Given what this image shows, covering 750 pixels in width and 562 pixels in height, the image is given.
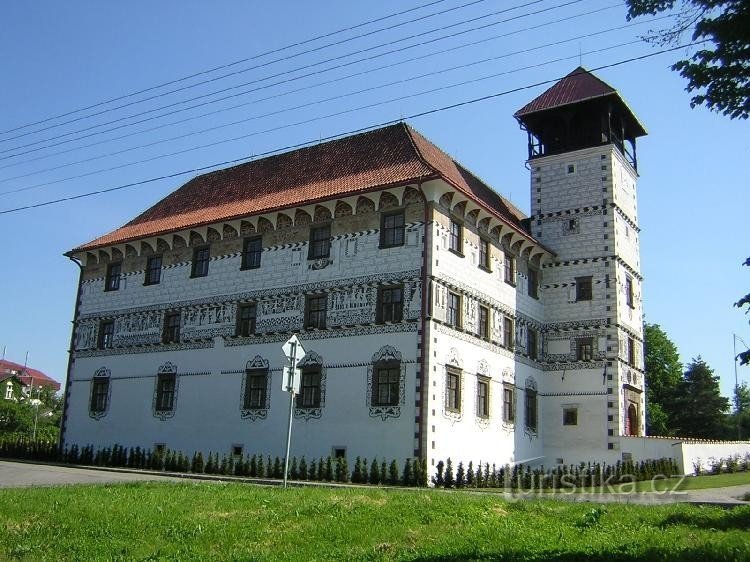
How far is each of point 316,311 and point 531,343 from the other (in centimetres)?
1006

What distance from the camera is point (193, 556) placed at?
11.0m

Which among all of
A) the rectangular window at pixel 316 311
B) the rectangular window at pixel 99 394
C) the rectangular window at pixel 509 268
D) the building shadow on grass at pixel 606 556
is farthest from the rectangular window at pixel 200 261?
the building shadow on grass at pixel 606 556

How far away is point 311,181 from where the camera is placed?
32250mm

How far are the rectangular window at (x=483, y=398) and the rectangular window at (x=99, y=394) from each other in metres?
16.6

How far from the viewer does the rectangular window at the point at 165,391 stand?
32250 millimetres

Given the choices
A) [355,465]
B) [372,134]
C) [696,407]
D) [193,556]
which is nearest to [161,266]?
[372,134]

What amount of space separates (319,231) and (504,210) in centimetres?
990

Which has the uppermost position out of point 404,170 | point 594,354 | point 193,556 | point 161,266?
point 404,170

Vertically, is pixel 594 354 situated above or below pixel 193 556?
above

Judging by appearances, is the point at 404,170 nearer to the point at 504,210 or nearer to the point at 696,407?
the point at 504,210

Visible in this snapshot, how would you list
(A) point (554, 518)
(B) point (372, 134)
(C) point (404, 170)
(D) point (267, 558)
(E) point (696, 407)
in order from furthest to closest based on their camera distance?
(E) point (696, 407)
(B) point (372, 134)
(C) point (404, 170)
(A) point (554, 518)
(D) point (267, 558)

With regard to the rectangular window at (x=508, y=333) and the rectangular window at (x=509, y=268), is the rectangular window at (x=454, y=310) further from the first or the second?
the rectangular window at (x=509, y=268)

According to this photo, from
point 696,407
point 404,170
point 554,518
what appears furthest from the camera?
point 696,407

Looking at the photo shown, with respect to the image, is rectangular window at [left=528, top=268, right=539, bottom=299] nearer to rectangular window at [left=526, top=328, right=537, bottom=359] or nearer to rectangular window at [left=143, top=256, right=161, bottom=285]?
rectangular window at [left=526, top=328, right=537, bottom=359]
